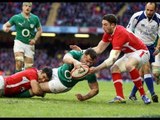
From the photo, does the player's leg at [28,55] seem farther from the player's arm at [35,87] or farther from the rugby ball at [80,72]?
the rugby ball at [80,72]

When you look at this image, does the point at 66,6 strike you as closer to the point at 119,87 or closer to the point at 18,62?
the point at 18,62

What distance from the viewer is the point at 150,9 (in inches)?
466

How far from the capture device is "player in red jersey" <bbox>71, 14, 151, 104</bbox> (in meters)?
10.3

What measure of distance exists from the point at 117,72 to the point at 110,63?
66 cm

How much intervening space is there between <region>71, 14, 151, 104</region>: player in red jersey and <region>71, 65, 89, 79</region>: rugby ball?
529 millimetres

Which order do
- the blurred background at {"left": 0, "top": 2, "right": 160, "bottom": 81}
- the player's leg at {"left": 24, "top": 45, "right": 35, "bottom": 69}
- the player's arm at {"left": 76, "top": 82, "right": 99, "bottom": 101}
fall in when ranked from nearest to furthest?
the player's arm at {"left": 76, "top": 82, "right": 99, "bottom": 101}, the player's leg at {"left": 24, "top": 45, "right": 35, "bottom": 69}, the blurred background at {"left": 0, "top": 2, "right": 160, "bottom": 81}

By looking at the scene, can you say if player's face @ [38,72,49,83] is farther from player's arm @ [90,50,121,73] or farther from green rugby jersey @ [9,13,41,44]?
green rugby jersey @ [9,13,41,44]

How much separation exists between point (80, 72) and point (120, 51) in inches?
38.5

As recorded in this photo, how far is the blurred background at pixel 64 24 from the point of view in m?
40.5

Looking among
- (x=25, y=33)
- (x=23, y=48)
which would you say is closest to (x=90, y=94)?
(x=23, y=48)

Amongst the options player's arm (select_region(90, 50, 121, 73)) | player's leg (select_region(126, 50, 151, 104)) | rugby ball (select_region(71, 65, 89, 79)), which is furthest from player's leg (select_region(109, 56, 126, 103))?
rugby ball (select_region(71, 65, 89, 79))

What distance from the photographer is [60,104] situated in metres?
9.80

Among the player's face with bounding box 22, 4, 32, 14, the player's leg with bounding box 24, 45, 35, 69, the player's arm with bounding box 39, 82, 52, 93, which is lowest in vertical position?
the player's leg with bounding box 24, 45, 35, 69

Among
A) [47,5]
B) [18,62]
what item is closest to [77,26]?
[47,5]
